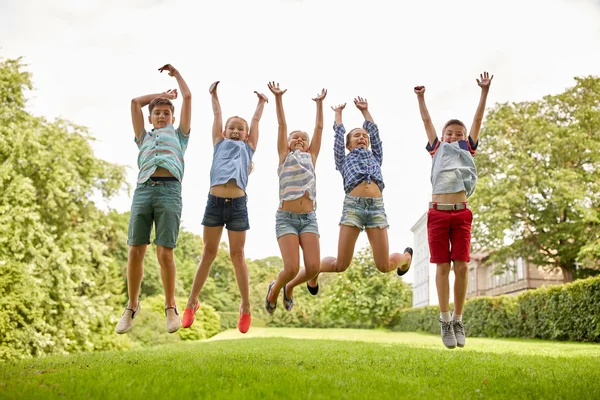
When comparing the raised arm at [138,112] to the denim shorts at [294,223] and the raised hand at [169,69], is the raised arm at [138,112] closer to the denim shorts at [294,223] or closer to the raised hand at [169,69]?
the raised hand at [169,69]

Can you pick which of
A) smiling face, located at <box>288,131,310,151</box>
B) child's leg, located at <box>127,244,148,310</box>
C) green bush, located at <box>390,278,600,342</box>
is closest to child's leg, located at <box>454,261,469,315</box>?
smiling face, located at <box>288,131,310,151</box>

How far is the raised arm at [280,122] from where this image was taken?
6.71 m

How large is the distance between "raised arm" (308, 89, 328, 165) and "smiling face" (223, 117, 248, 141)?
2.85 feet

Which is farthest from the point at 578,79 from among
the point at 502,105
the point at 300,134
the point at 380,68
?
the point at 300,134

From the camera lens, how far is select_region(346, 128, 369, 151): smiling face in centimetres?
723

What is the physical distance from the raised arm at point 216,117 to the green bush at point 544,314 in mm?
13220

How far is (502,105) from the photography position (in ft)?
90.8

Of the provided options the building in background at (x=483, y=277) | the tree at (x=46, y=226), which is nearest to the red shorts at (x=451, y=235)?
the tree at (x=46, y=226)

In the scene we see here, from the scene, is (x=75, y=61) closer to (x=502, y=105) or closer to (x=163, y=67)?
(x=163, y=67)

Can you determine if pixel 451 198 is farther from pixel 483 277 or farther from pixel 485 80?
pixel 483 277

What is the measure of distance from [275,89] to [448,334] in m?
3.52

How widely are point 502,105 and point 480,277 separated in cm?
2734

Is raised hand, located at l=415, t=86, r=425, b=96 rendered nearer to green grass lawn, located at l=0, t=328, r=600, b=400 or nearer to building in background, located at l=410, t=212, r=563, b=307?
green grass lawn, located at l=0, t=328, r=600, b=400

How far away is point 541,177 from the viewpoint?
2539 cm
